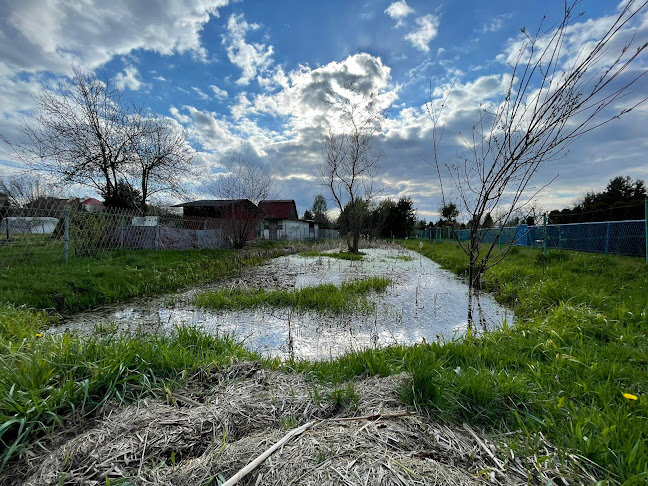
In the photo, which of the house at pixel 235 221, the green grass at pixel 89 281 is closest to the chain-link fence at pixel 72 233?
the green grass at pixel 89 281

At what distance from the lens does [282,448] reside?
1178 mm

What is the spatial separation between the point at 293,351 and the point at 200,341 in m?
0.90

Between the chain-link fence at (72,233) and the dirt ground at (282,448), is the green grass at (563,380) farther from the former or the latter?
the chain-link fence at (72,233)

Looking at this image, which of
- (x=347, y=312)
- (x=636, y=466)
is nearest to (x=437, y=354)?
(x=636, y=466)

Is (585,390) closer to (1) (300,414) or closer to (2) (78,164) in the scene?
(1) (300,414)

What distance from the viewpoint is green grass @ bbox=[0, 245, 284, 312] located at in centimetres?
433

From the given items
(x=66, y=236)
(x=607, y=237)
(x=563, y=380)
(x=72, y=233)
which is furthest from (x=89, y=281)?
(x=607, y=237)

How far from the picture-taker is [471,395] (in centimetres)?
163

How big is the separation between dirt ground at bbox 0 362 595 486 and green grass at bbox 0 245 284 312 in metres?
4.04

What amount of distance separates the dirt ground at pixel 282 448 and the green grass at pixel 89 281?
13.3ft

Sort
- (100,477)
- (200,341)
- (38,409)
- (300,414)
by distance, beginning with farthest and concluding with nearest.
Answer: (200,341) → (300,414) → (38,409) → (100,477)

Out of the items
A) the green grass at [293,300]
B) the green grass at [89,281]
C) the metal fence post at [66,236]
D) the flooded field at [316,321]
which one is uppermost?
the metal fence post at [66,236]

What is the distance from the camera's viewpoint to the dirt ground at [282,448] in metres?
1.06

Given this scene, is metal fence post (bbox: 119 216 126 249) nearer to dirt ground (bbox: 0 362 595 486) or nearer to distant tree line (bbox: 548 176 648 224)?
dirt ground (bbox: 0 362 595 486)
